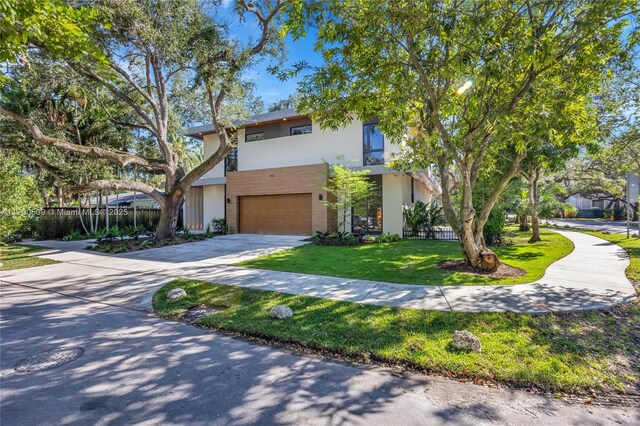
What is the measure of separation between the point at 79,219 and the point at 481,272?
2072 cm

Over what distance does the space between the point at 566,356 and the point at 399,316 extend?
1.96 meters

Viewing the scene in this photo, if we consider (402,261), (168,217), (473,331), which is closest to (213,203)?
(168,217)

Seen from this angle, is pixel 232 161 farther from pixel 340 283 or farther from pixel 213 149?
pixel 340 283

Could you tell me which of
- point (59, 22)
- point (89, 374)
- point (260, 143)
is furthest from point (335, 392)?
point (260, 143)

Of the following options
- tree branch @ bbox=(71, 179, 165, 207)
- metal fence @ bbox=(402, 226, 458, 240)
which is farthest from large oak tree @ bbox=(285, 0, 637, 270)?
tree branch @ bbox=(71, 179, 165, 207)

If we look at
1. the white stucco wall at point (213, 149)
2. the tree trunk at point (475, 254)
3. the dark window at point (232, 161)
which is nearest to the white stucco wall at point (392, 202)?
the tree trunk at point (475, 254)

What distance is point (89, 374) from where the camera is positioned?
3242 mm

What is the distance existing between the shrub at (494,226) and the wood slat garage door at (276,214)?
8095mm

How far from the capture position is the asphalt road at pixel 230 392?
102 inches

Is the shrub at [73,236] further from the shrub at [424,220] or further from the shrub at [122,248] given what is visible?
the shrub at [424,220]

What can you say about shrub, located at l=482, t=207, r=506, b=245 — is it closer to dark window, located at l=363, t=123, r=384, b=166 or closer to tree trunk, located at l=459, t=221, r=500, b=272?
tree trunk, located at l=459, t=221, r=500, b=272

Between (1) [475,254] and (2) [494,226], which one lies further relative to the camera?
(2) [494,226]

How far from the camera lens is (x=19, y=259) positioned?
1041cm

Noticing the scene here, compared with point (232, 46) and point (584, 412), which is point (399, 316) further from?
point (232, 46)
